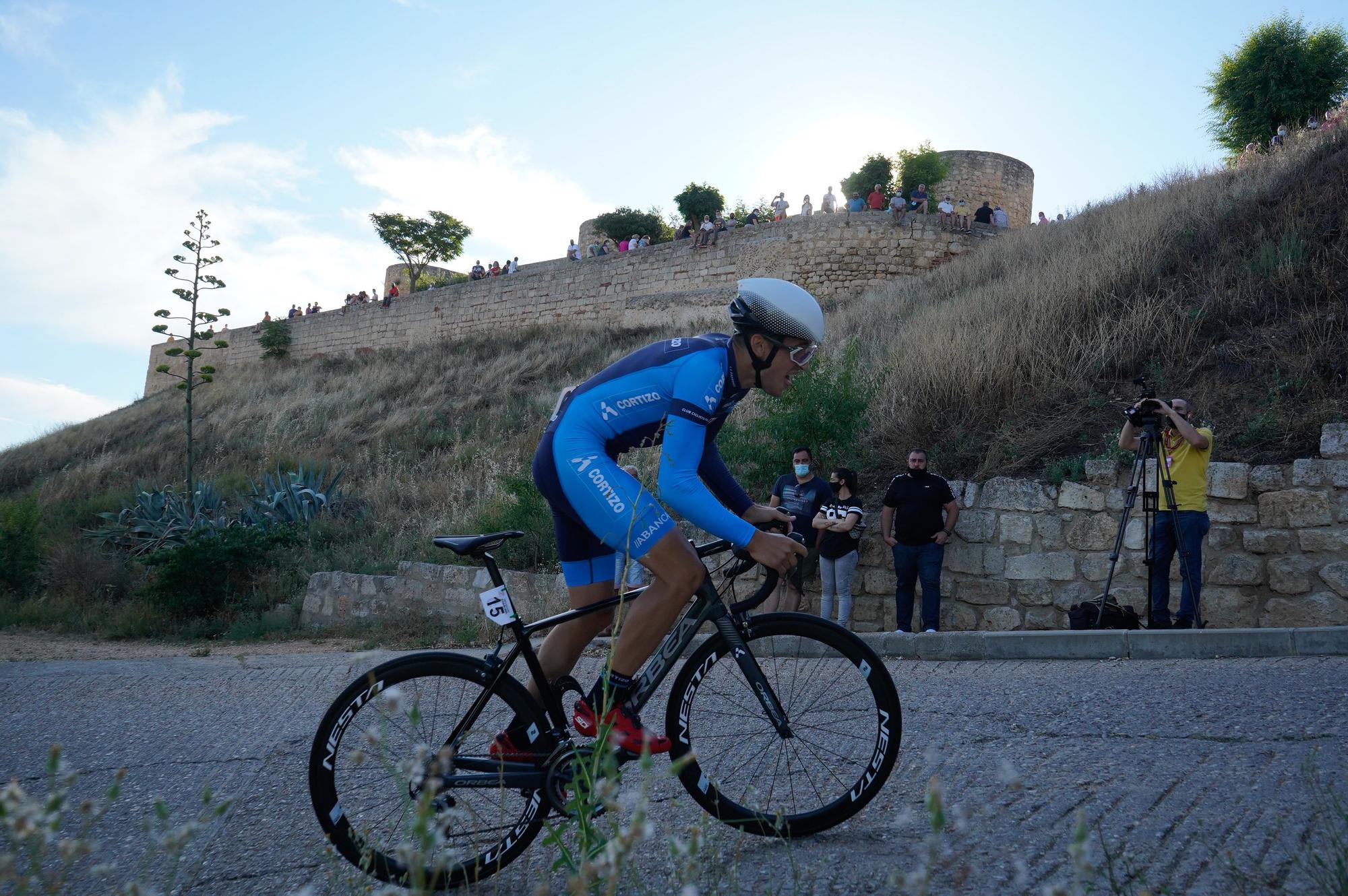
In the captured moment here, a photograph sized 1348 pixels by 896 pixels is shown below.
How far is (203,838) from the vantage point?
3.49 meters

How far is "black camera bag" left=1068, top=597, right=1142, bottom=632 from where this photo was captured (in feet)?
26.7

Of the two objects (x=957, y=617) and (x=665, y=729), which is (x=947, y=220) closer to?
(x=957, y=617)

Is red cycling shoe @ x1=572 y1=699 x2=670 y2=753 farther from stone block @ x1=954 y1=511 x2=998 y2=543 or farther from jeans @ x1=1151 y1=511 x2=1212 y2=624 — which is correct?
stone block @ x1=954 y1=511 x2=998 y2=543

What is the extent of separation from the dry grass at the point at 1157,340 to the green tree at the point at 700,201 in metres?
24.2

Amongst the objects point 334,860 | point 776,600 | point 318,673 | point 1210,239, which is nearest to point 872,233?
point 1210,239

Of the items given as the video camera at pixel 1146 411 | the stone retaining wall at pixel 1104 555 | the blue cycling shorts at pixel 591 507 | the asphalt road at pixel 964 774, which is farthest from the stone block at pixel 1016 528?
the blue cycling shorts at pixel 591 507

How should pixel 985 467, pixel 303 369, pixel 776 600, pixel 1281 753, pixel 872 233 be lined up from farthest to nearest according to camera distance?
pixel 303 369 → pixel 872 233 → pixel 985 467 → pixel 776 600 → pixel 1281 753

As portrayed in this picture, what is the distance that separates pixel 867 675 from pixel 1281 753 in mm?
2040

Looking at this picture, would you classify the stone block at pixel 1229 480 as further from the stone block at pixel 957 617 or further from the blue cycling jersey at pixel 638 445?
the blue cycling jersey at pixel 638 445

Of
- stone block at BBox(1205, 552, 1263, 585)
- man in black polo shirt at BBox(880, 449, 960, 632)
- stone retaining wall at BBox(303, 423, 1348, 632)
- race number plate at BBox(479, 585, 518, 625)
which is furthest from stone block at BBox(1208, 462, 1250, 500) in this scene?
race number plate at BBox(479, 585, 518, 625)

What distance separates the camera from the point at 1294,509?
8.70m

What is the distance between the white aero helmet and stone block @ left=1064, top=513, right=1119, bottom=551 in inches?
271

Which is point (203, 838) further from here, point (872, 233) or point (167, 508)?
point (872, 233)

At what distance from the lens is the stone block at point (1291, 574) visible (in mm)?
8586
